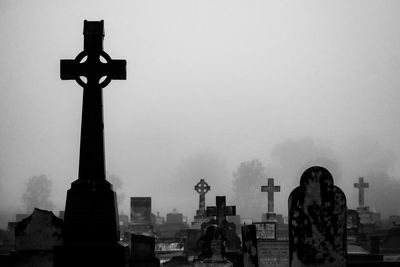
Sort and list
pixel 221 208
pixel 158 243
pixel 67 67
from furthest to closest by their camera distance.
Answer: pixel 158 243 < pixel 221 208 < pixel 67 67

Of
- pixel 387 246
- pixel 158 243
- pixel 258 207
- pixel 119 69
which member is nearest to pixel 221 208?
pixel 158 243

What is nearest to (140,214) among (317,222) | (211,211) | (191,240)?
(191,240)

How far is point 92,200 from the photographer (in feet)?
27.1

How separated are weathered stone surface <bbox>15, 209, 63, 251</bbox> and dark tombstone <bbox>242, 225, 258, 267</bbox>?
10.1ft

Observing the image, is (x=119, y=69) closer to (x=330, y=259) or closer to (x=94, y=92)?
(x=94, y=92)

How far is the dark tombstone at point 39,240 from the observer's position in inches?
419

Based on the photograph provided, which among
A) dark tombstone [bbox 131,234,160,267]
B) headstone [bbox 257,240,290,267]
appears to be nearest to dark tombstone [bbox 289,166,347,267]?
dark tombstone [bbox 131,234,160,267]

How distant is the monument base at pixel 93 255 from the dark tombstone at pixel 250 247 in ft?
9.90

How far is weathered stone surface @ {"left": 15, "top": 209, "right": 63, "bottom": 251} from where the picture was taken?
1076 cm

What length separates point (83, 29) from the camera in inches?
347

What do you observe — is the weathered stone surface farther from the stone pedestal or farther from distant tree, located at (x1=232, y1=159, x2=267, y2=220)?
distant tree, located at (x1=232, y1=159, x2=267, y2=220)

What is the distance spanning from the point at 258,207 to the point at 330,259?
67256 mm

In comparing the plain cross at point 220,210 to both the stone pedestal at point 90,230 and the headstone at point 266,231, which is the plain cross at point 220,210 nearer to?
the headstone at point 266,231

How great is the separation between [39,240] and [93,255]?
3.07 m
